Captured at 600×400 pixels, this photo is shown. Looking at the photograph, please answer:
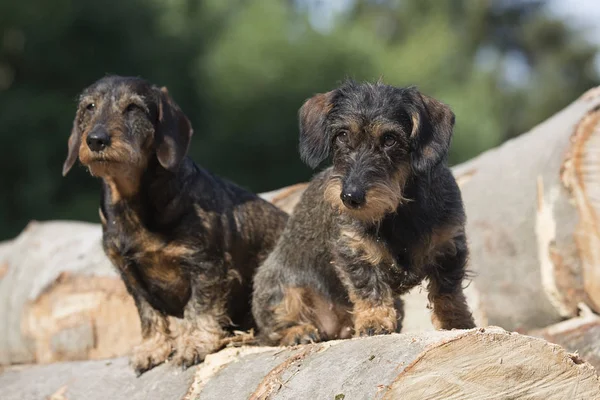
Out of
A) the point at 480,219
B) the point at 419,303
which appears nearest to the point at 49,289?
the point at 419,303

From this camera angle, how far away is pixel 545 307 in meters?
Answer: 7.38

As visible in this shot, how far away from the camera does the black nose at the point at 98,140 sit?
233 inches

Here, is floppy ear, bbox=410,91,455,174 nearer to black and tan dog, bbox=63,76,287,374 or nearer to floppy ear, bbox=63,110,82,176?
black and tan dog, bbox=63,76,287,374

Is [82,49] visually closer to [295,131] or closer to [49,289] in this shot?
[295,131]

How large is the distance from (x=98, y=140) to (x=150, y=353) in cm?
154

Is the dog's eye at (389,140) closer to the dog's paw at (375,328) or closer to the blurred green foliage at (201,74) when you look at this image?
the dog's paw at (375,328)

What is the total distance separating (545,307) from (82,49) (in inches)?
562

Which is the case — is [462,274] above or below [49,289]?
above

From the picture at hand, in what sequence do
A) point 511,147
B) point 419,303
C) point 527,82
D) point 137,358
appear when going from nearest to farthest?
point 137,358 < point 419,303 < point 511,147 < point 527,82

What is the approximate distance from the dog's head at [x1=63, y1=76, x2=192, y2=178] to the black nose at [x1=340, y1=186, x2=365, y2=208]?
6.19ft

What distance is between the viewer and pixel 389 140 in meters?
4.98

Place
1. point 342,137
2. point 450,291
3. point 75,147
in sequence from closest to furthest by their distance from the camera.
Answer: point 342,137, point 450,291, point 75,147

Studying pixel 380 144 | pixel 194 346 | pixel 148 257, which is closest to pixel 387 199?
pixel 380 144

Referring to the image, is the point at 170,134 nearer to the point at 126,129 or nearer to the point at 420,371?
the point at 126,129
